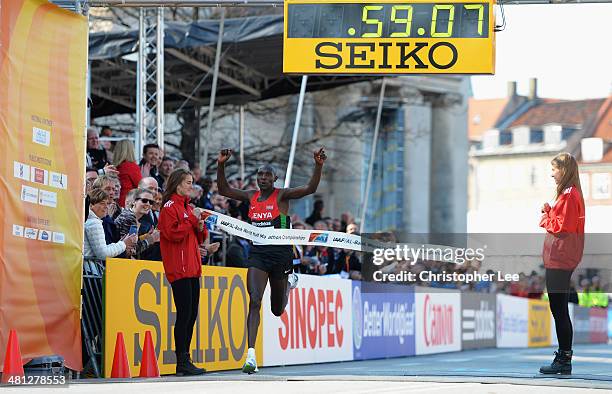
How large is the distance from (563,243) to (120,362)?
4426mm

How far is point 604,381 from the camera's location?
42.0 feet

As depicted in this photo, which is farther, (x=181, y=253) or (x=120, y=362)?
(x=181, y=253)

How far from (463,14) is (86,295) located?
498 cm

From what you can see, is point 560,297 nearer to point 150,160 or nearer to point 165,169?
point 150,160

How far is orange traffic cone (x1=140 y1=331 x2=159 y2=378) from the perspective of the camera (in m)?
14.0

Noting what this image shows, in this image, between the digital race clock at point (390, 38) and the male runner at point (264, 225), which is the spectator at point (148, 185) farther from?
the digital race clock at point (390, 38)

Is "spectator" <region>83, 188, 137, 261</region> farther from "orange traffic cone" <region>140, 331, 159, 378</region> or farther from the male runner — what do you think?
the male runner

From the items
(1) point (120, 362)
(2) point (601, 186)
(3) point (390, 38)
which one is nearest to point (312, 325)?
(3) point (390, 38)

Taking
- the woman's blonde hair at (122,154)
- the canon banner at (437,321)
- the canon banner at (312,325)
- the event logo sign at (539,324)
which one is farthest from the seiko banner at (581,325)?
the woman's blonde hair at (122,154)

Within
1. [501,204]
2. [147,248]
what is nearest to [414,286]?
[147,248]

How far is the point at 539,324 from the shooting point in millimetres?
35438

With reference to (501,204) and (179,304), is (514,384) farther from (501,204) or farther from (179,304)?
(501,204)

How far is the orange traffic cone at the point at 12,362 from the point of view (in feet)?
40.4

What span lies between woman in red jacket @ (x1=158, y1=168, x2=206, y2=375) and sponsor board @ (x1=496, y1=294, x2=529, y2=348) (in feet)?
53.9
